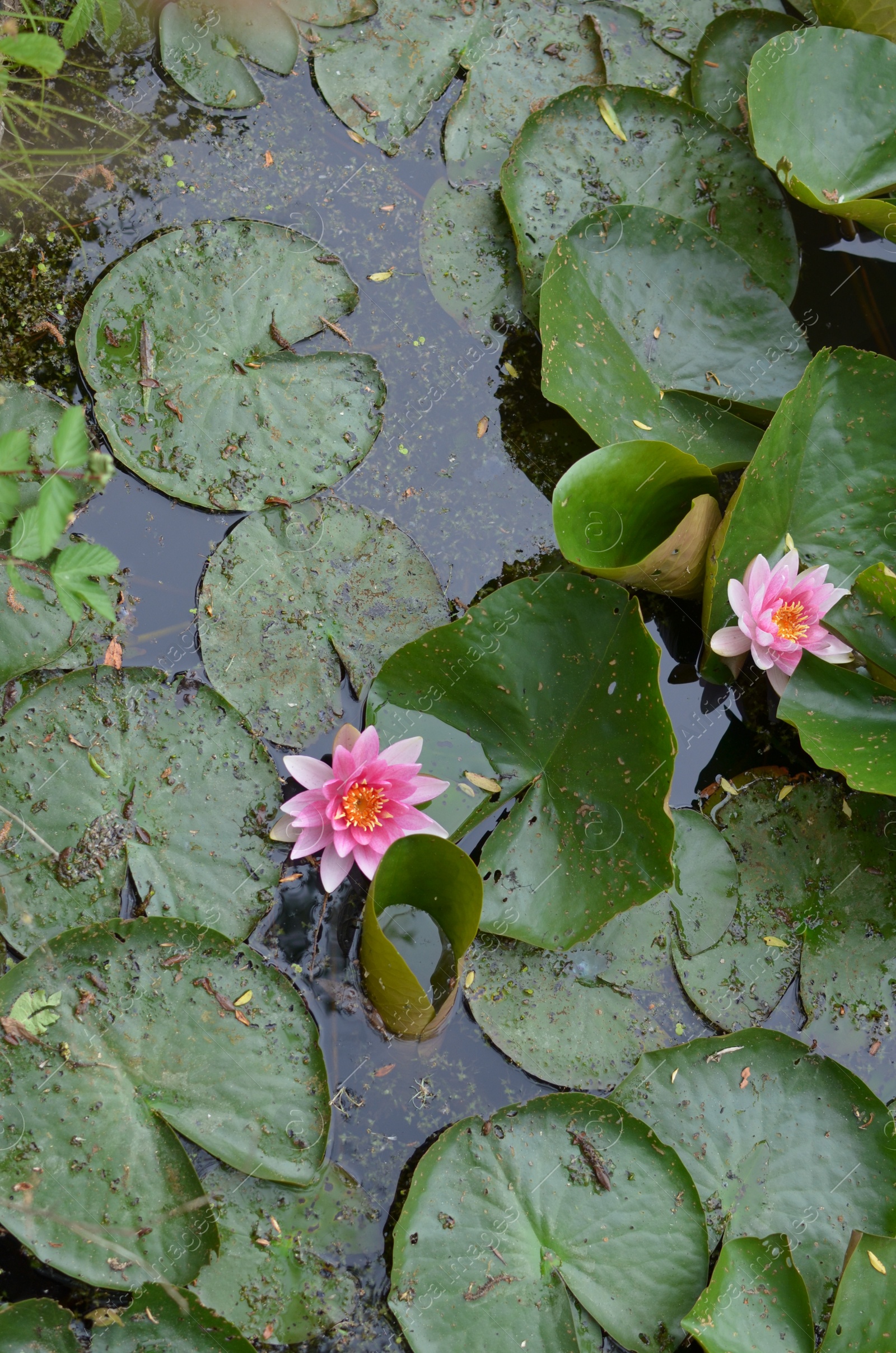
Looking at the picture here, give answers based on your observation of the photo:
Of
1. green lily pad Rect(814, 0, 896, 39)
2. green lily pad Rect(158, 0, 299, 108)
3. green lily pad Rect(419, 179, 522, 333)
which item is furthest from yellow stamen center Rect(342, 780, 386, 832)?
green lily pad Rect(814, 0, 896, 39)

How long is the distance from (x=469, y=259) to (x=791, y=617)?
150 centimetres

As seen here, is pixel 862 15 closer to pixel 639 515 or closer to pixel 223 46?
pixel 639 515

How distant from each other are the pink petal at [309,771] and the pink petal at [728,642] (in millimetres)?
1119

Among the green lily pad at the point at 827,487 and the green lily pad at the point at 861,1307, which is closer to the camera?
the green lily pad at the point at 861,1307

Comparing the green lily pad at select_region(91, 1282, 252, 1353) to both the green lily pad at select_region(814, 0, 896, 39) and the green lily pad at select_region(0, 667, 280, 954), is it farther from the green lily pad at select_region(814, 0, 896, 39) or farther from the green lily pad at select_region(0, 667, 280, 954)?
the green lily pad at select_region(814, 0, 896, 39)

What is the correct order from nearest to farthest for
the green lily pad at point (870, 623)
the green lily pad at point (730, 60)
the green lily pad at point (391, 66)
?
the green lily pad at point (870, 623), the green lily pad at point (391, 66), the green lily pad at point (730, 60)

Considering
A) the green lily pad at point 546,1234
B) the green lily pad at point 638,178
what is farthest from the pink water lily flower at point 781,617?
the green lily pad at point 546,1234

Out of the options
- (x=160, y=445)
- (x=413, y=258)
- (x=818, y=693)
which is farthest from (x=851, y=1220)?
(x=413, y=258)

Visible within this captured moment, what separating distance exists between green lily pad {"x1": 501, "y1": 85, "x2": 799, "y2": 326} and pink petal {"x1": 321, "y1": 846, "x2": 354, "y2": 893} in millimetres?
1768

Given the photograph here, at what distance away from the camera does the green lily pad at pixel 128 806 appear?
7.22ft

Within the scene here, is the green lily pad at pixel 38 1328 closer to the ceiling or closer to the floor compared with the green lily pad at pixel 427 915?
closer to the floor

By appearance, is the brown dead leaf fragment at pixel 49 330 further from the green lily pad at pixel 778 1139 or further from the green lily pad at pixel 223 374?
the green lily pad at pixel 778 1139

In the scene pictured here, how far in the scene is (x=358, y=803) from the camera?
2248 mm

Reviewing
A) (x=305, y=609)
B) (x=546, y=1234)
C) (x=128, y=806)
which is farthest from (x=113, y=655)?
(x=546, y=1234)
